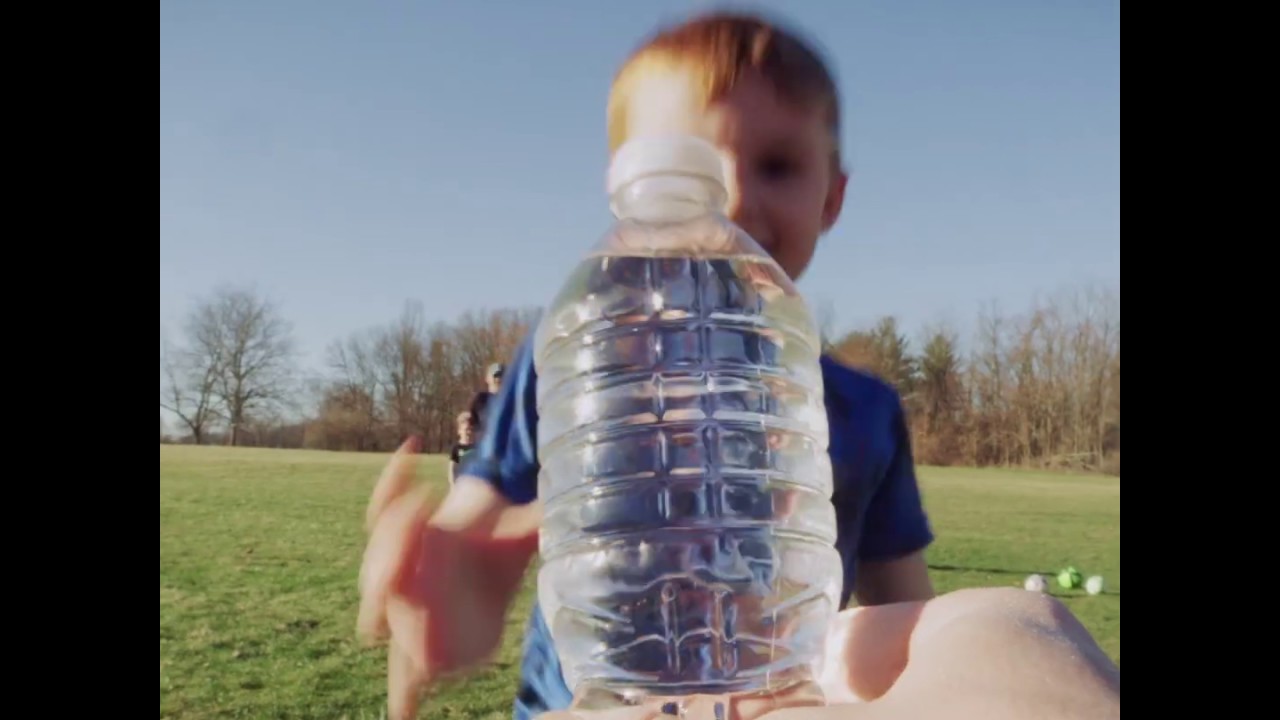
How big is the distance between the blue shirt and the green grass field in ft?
0.33

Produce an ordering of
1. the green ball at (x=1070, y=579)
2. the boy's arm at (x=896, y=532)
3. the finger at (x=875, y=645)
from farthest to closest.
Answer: the green ball at (x=1070, y=579)
the boy's arm at (x=896, y=532)
the finger at (x=875, y=645)

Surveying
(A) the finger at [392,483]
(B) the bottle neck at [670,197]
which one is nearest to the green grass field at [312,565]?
(A) the finger at [392,483]

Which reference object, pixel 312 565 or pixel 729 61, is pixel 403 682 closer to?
pixel 729 61

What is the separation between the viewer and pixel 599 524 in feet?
4.17

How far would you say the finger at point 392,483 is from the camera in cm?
100

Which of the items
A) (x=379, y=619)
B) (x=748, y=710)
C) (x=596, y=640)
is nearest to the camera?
(x=748, y=710)

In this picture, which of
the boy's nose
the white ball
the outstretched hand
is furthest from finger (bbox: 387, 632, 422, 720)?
the white ball

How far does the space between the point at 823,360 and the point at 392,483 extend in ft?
2.67

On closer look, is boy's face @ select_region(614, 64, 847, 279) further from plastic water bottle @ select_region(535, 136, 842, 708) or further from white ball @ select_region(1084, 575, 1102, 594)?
white ball @ select_region(1084, 575, 1102, 594)

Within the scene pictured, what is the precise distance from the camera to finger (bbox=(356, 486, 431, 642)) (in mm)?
979

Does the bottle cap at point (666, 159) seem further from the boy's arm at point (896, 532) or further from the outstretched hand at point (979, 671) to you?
the boy's arm at point (896, 532)
